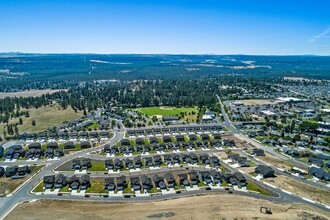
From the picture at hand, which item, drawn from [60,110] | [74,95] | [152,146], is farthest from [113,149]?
[74,95]

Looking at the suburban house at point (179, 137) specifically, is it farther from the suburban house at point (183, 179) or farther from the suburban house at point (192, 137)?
the suburban house at point (183, 179)

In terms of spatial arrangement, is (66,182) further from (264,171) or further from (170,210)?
(264,171)

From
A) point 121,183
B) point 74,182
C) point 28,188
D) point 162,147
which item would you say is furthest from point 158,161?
point 28,188

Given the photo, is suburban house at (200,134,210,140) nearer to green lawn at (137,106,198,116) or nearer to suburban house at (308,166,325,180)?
suburban house at (308,166,325,180)

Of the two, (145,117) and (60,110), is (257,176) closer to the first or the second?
(145,117)

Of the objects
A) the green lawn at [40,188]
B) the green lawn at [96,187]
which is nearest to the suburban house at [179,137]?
the green lawn at [96,187]

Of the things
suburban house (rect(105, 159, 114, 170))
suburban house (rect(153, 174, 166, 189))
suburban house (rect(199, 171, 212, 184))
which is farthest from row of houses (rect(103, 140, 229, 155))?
suburban house (rect(199, 171, 212, 184))
